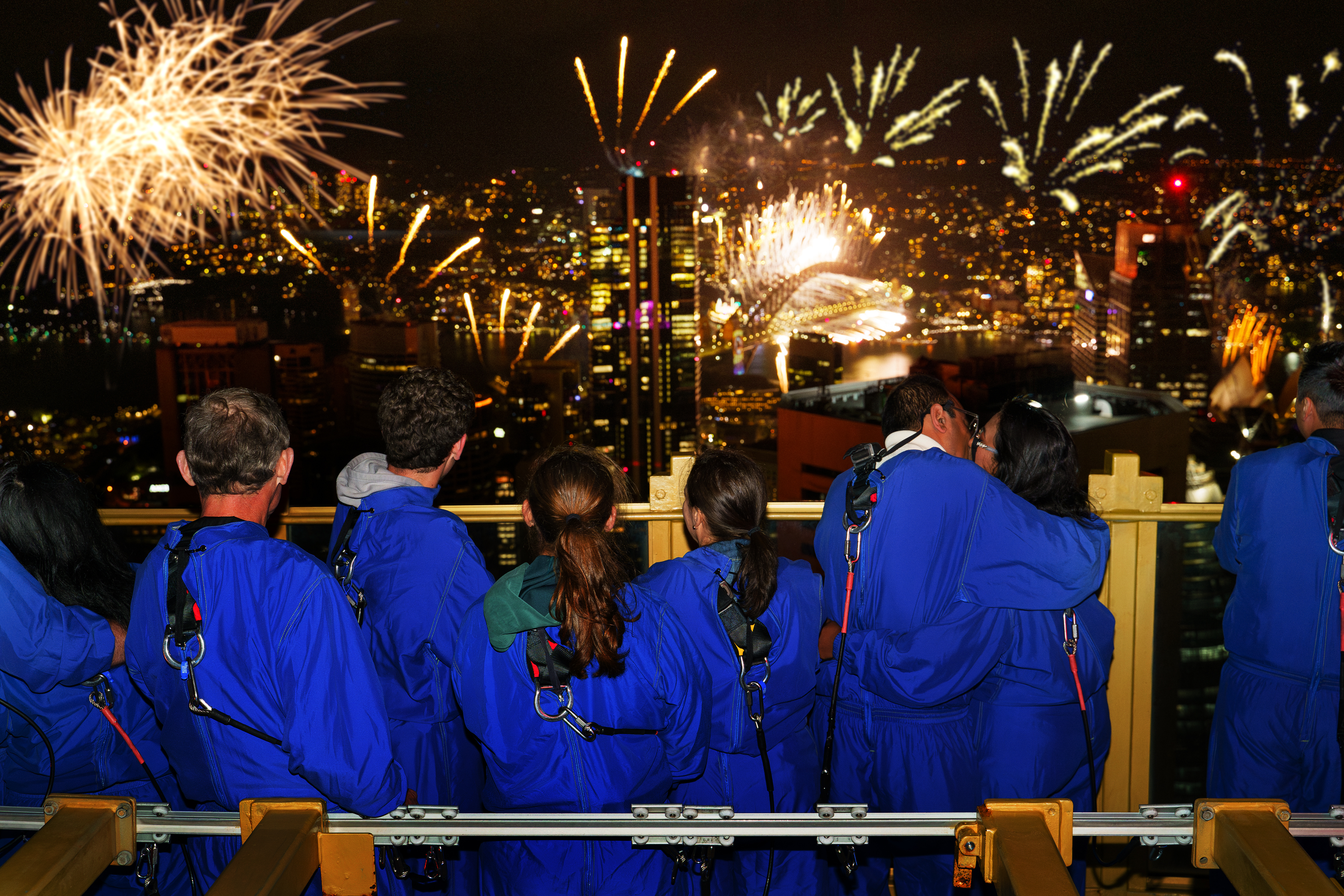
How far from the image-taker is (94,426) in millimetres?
35094

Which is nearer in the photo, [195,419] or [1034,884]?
[1034,884]

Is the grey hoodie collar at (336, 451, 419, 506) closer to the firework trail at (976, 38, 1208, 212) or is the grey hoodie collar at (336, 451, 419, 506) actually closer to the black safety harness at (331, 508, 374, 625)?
the black safety harness at (331, 508, 374, 625)

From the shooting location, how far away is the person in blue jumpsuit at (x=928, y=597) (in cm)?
165

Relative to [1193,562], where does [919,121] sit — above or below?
above

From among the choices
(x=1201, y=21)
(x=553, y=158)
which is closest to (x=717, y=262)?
(x=553, y=158)

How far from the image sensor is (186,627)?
1229mm

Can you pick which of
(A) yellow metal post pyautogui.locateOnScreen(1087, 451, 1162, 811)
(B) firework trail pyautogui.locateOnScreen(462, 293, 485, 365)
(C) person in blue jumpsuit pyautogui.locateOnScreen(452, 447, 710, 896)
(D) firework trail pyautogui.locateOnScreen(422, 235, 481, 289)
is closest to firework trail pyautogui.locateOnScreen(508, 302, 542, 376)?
(B) firework trail pyautogui.locateOnScreen(462, 293, 485, 365)

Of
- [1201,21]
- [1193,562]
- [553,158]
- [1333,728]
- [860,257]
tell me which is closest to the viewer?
[1333,728]

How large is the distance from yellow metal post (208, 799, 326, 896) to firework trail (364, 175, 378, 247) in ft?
130

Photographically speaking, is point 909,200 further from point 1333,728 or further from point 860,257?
point 1333,728

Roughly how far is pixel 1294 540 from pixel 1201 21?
46.6m

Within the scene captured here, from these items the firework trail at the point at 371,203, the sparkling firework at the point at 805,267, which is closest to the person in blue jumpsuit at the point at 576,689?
the sparkling firework at the point at 805,267

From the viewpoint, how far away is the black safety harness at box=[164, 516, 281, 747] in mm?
1229

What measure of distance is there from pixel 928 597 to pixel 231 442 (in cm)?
123
